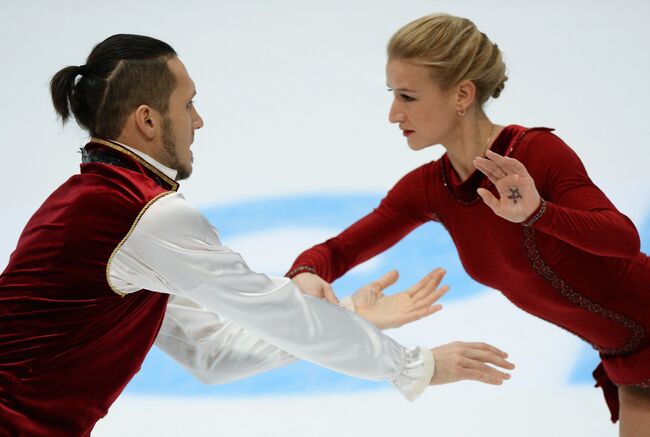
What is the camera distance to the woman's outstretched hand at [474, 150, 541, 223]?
2.27 meters

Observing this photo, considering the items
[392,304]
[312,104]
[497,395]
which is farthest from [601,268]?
[312,104]

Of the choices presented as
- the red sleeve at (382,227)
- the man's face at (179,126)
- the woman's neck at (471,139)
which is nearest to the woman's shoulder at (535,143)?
the woman's neck at (471,139)

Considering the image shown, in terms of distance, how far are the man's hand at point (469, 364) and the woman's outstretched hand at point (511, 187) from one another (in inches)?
21.3

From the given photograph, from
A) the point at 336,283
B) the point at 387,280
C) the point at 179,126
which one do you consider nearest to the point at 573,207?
the point at 387,280

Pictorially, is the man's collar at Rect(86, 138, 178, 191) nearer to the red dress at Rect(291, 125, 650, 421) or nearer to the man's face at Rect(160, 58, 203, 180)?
the man's face at Rect(160, 58, 203, 180)

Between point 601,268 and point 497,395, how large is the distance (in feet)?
3.87

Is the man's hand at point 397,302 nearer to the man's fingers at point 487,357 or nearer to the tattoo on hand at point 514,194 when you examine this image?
the man's fingers at point 487,357

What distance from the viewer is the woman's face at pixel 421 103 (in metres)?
2.71

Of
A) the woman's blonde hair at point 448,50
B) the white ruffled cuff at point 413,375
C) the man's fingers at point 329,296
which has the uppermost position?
the woman's blonde hair at point 448,50

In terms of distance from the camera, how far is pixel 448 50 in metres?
2.66

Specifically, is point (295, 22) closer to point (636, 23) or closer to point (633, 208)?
point (636, 23)

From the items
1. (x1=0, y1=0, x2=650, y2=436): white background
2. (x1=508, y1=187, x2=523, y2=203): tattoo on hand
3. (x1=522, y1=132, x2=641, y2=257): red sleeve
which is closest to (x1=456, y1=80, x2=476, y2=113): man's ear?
(x1=522, y1=132, x2=641, y2=257): red sleeve

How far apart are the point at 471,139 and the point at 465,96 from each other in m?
0.14

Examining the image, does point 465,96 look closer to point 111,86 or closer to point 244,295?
point 244,295
